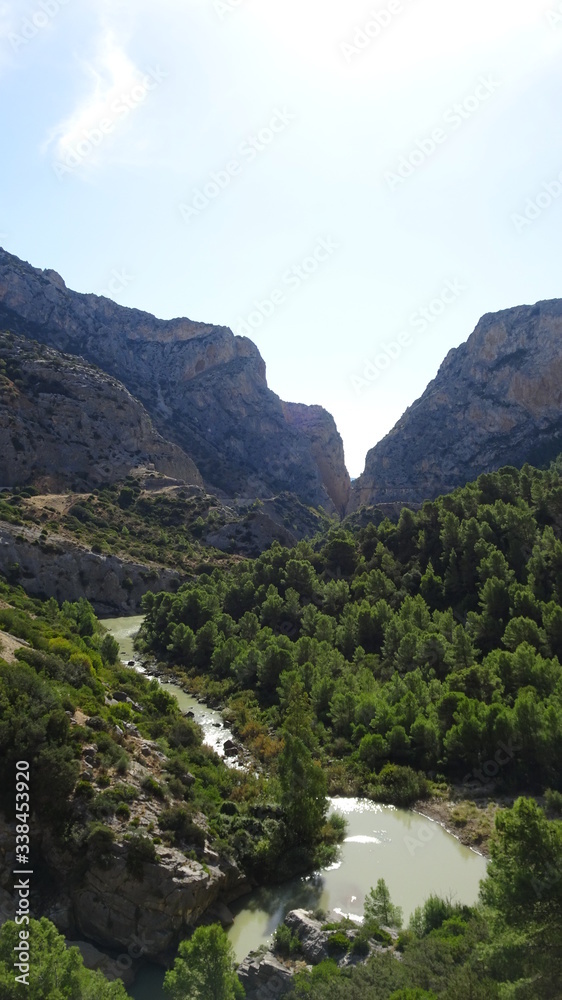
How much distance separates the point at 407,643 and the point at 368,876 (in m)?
23.1

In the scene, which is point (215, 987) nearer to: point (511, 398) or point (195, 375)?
point (511, 398)

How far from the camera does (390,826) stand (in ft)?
92.3

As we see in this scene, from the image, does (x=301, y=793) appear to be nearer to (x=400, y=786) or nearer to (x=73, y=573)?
(x=400, y=786)

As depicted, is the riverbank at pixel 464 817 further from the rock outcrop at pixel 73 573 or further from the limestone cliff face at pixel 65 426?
the limestone cliff face at pixel 65 426

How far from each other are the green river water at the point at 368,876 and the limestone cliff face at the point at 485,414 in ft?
377

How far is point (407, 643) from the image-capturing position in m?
45.4

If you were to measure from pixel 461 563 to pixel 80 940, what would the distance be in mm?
48290

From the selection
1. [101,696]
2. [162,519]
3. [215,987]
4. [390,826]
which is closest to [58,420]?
[162,519]

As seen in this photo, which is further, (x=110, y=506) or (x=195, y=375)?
(x=195, y=375)

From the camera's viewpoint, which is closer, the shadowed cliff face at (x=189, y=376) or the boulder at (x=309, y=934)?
the boulder at (x=309, y=934)

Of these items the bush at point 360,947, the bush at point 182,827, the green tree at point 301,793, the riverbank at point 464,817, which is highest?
the bush at point 182,827

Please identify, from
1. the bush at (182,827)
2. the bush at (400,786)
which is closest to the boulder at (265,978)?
the bush at (182,827)

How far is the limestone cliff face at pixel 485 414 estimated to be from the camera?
139 meters

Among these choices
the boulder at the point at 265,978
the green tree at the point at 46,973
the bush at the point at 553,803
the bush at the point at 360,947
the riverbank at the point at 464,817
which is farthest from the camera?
the riverbank at the point at 464,817
